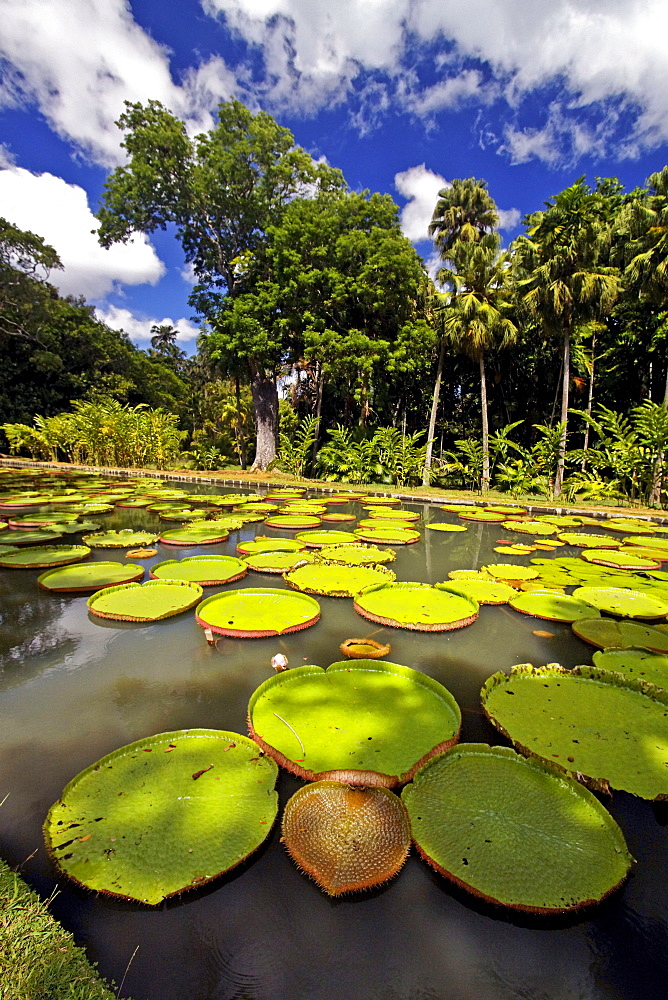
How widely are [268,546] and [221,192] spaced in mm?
13031

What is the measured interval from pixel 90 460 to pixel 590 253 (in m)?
16.2

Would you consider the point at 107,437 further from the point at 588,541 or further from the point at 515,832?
the point at 515,832

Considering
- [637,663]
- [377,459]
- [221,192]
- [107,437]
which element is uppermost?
[221,192]

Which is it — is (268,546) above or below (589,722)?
above

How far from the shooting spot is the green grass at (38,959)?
0.83m

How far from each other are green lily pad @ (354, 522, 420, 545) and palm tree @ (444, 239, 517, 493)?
811 centimetres

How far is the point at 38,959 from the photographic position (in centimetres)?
89

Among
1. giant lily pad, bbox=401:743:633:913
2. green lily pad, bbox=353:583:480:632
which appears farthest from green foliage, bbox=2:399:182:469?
giant lily pad, bbox=401:743:633:913

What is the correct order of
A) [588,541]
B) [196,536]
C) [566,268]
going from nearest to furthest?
1. [196,536]
2. [588,541]
3. [566,268]

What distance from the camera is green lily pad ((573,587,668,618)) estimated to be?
2.93m

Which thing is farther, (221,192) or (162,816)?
(221,192)

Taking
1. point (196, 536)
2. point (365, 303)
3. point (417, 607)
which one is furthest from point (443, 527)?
point (365, 303)

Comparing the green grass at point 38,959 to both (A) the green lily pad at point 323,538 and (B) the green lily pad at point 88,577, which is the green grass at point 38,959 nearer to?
(B) the green lily pad at point 88,577

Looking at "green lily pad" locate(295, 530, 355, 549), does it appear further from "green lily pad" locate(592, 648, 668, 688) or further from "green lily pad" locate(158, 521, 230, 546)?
"green lily pad" locate(592, 648, 668, 688)
